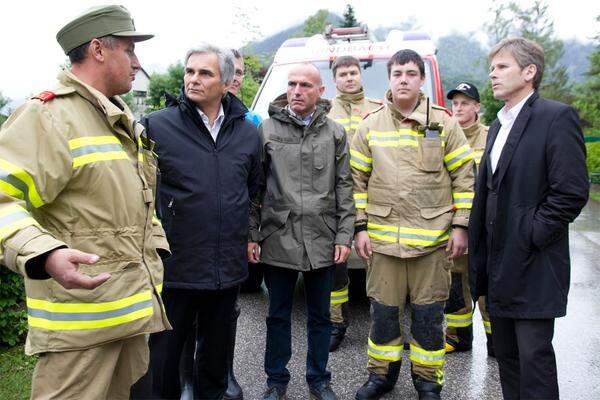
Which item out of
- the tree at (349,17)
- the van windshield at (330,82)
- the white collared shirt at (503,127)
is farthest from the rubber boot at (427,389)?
the tree at (349,17)

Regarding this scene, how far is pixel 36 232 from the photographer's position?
1.61 meters

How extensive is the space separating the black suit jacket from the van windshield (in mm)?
3112

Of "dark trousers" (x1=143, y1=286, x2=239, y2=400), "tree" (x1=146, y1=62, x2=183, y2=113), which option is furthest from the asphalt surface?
"tree" (x1=146, y1=62, x2=183, y2=113)

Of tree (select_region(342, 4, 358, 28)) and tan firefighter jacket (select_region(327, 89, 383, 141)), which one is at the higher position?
tan firefighter jacket (select_region(327, 89, 383, 141))

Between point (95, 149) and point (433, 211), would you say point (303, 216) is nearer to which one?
point (433, 211)

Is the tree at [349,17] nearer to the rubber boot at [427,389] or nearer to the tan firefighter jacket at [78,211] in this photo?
the rubber boot at [427,389]

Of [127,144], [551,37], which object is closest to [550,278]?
[127,144]

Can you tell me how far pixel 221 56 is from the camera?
9.43 feet

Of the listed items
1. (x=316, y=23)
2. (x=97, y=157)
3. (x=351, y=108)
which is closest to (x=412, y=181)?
(x=351, y=108)

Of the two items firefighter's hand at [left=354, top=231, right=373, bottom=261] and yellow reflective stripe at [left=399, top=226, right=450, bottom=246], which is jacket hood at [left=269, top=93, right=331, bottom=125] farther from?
yellow reflective stripe at [left=399, top=226, right=450, bottom=246]

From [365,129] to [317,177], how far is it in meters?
0.49

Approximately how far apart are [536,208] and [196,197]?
1678 mm

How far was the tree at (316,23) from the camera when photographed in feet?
136

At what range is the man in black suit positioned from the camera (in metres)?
2.53
